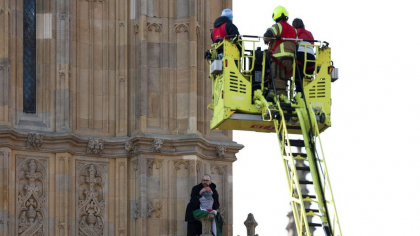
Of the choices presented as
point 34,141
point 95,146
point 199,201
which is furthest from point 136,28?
point 199,201

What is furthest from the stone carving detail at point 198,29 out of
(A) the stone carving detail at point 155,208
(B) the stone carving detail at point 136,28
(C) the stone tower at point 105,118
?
(A) the stone carving detail at point 155,208

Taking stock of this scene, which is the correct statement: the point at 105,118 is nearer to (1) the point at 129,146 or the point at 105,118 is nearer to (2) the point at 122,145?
(2) the point at 122,145

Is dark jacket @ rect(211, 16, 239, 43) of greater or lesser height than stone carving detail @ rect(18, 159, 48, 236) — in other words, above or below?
above

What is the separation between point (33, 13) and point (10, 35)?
931 mm

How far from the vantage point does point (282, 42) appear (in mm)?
35594

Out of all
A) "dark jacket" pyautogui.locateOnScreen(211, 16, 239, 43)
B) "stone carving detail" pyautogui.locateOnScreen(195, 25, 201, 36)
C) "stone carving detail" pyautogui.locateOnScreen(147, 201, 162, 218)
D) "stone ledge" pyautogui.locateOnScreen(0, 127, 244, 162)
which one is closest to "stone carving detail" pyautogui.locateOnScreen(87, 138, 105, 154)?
"stone ledge" pyautogui.locateOnScreen(0, 127, 244, 162)

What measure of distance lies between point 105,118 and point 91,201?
1.70 m

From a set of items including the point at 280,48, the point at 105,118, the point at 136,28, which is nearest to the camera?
the point at 280,48

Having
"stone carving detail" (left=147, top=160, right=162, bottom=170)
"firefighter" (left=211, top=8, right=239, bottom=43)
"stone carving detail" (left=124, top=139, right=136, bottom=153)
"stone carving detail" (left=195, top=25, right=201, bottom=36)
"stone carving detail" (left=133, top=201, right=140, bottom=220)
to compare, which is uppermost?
"stone carving detail" (left=195, top=25, right=201, bottom=36)

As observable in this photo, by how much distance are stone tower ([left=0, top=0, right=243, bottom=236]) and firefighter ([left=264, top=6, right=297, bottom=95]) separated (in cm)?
334

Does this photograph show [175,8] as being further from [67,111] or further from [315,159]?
[315,159]

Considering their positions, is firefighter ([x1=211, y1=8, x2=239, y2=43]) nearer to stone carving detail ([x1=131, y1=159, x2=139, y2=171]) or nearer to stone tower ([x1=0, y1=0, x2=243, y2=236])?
stone tower ([x1=0, y1=0, x2=243, y2=236])

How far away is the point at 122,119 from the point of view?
39062 mm

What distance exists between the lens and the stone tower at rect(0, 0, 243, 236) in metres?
38.0
